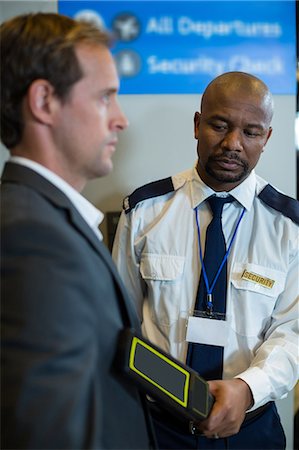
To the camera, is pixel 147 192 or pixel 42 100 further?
pixel 147 192

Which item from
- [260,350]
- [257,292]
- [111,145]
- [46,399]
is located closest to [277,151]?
[257,292]

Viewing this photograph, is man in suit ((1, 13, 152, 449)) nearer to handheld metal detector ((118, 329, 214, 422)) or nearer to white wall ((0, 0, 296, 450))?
handheld metal detector ((118, 329, 214, 422))

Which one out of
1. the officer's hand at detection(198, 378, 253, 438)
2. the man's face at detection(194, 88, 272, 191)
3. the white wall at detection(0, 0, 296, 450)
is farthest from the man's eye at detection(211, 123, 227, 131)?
the officer's hand at detection(198, 378, 253, 438)

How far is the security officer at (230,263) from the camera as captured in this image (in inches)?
A: 57.2

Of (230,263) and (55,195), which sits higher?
(55,195)

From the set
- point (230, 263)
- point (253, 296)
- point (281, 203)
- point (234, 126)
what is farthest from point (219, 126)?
point (253, 296)

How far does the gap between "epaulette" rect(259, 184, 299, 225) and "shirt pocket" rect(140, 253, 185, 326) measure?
322 mm

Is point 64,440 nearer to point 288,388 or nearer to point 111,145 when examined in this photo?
point 111,145

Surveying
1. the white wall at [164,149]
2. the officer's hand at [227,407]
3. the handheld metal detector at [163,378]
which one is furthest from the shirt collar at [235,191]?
the handheld metal detector at [163,378]

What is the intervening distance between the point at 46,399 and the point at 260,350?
899 mm

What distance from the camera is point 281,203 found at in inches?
61.4

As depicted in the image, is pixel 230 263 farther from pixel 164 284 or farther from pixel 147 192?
pixel 147 192

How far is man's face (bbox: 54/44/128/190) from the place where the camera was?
89 centimetres

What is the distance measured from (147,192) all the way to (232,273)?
38cm
